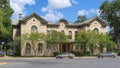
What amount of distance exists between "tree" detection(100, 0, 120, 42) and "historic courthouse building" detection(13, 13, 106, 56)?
27.9 ft

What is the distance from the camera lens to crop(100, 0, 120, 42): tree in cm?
9138

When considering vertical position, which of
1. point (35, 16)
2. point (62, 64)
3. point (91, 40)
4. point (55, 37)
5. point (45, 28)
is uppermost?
point (35, 16)

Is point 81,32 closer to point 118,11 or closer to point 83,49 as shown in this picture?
point 83,49

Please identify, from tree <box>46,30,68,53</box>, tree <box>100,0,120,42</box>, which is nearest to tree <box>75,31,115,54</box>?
tree <box>46,30,68,53</box>

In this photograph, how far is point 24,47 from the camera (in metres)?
79.0

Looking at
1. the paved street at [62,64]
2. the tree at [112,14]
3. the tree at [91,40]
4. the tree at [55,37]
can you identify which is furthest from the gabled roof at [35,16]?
the paved street at [62,64]

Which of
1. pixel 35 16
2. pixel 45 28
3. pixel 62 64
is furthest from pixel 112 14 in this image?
pixel 62 64

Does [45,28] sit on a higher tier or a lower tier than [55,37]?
higher

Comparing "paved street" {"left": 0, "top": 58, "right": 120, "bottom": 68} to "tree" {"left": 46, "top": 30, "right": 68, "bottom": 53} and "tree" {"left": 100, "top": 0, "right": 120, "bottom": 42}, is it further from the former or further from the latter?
"tree" {"left": 100, "top": 0, "right": 120, "bottom": 42}

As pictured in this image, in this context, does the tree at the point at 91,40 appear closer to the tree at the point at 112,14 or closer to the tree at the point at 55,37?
the tree at the point at 55,37

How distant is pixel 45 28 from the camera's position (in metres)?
81.0

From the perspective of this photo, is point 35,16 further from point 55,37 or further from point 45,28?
point 55,37

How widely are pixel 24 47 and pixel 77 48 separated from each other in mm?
13597

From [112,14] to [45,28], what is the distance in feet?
71.7
